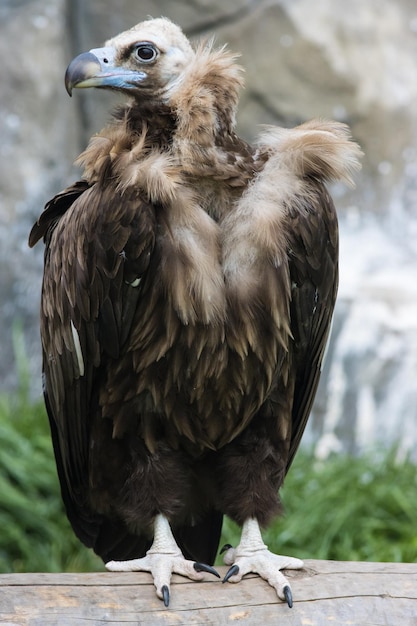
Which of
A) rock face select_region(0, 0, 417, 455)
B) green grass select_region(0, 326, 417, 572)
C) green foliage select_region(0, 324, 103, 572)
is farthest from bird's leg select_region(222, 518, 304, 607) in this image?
rock face select_region(0, 0, 417, 455)

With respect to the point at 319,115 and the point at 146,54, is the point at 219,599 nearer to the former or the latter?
the point at 146,54

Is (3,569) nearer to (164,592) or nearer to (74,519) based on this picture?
(74,519)

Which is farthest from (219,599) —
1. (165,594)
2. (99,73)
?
(99,73)

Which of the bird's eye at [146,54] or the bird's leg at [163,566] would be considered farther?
the bird's eye at [146,54]

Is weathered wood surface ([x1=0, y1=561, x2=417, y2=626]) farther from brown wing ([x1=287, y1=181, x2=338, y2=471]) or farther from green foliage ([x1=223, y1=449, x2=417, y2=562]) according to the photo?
green foliage ([x1=223, y1=449, x2=417, y2=562])

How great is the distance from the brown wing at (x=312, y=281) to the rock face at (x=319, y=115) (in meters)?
3.41

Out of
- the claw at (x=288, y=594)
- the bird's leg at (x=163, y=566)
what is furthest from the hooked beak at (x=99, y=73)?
the claw at (x=288, y=594)

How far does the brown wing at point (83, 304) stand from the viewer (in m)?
3.04

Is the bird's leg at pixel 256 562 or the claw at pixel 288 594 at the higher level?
the bird's leg at pixel 256 562

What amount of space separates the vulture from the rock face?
3515 mm

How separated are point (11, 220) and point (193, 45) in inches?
151

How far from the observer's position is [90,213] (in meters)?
3.09

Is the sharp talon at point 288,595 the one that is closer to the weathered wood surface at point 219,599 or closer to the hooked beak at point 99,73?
the weathered wood surface at point 219,599

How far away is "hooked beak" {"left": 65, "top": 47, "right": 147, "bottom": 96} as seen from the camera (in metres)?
3.08
